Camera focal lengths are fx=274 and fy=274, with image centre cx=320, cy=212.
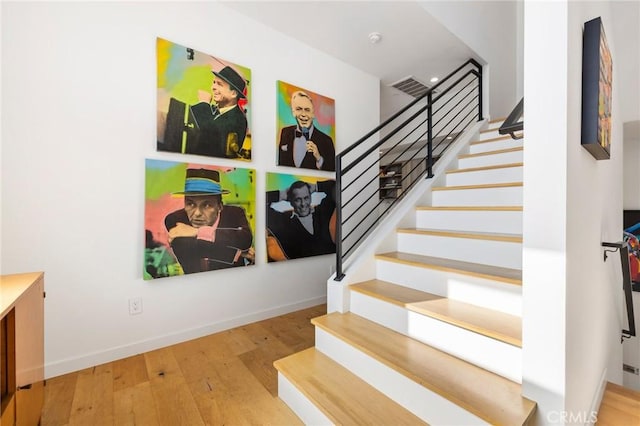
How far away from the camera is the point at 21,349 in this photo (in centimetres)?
108

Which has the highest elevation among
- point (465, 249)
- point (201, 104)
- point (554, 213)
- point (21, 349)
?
point (201, 104)

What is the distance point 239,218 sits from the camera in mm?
2516

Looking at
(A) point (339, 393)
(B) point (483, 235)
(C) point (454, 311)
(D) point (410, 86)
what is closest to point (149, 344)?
(A) point (339, 393)

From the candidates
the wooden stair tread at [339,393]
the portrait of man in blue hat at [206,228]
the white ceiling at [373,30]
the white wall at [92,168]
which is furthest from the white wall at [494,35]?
the wooden stair tread at [339,393]

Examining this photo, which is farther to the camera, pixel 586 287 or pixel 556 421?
pixel 586 287

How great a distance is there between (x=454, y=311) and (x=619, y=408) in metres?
0.91

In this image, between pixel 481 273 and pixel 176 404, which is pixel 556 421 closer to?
pixel 481 273

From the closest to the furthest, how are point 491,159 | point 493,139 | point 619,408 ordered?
point 619,408, point 491,159, point 493,139

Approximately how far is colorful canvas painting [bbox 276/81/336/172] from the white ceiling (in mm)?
557

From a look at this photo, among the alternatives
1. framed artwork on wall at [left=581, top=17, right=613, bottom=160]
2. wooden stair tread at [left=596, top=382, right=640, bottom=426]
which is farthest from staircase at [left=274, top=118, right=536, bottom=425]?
framed artwork on wall at [left=581, top=17, right=613, bottom=160]

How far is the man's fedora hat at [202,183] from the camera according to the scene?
2.25 m

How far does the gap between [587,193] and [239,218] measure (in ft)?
7.61

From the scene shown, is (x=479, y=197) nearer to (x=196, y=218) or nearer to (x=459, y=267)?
(x=459, y=267)

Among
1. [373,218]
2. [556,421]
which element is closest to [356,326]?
[556,421]
